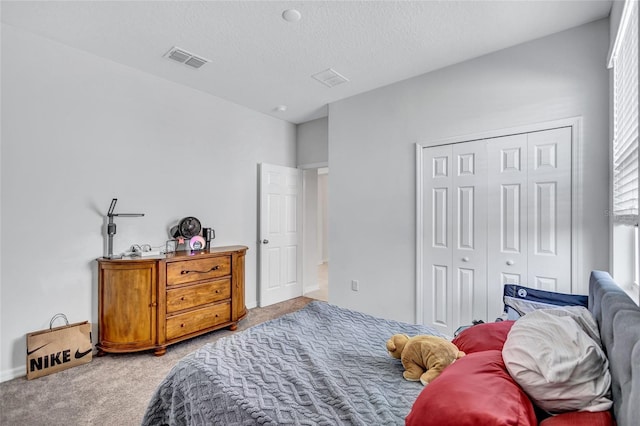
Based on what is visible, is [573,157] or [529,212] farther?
[529,212]

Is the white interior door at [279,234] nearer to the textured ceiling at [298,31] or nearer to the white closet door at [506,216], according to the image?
the textured ceiling at [298,31]

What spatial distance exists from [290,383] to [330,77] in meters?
2.97

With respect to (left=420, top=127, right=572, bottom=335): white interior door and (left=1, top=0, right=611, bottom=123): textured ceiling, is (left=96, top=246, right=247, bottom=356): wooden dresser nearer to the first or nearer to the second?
(left=1, top=0, right=611, bottom=123): textured ceiling

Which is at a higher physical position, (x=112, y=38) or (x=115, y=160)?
(x=112, y=38)

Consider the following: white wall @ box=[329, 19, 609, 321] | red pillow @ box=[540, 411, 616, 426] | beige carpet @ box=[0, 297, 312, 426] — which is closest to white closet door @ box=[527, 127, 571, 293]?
white wall @ box=[329, 19, 609, 321]

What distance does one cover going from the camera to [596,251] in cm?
235

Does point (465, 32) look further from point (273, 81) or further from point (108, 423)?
point (108, 423)

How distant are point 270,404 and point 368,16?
99.4 inches

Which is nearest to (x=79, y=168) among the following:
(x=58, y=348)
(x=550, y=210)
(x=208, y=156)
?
(x=208, y=156)

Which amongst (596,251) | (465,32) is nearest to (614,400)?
(596,251)

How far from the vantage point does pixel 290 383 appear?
1.27 m

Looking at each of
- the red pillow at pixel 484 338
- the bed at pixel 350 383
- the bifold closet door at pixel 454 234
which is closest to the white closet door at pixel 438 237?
the bifold closet door at pixel 454 234

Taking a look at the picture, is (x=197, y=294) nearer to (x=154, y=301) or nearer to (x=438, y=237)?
(x=154, y=301)

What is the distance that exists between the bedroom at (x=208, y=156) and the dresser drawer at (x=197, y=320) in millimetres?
775
